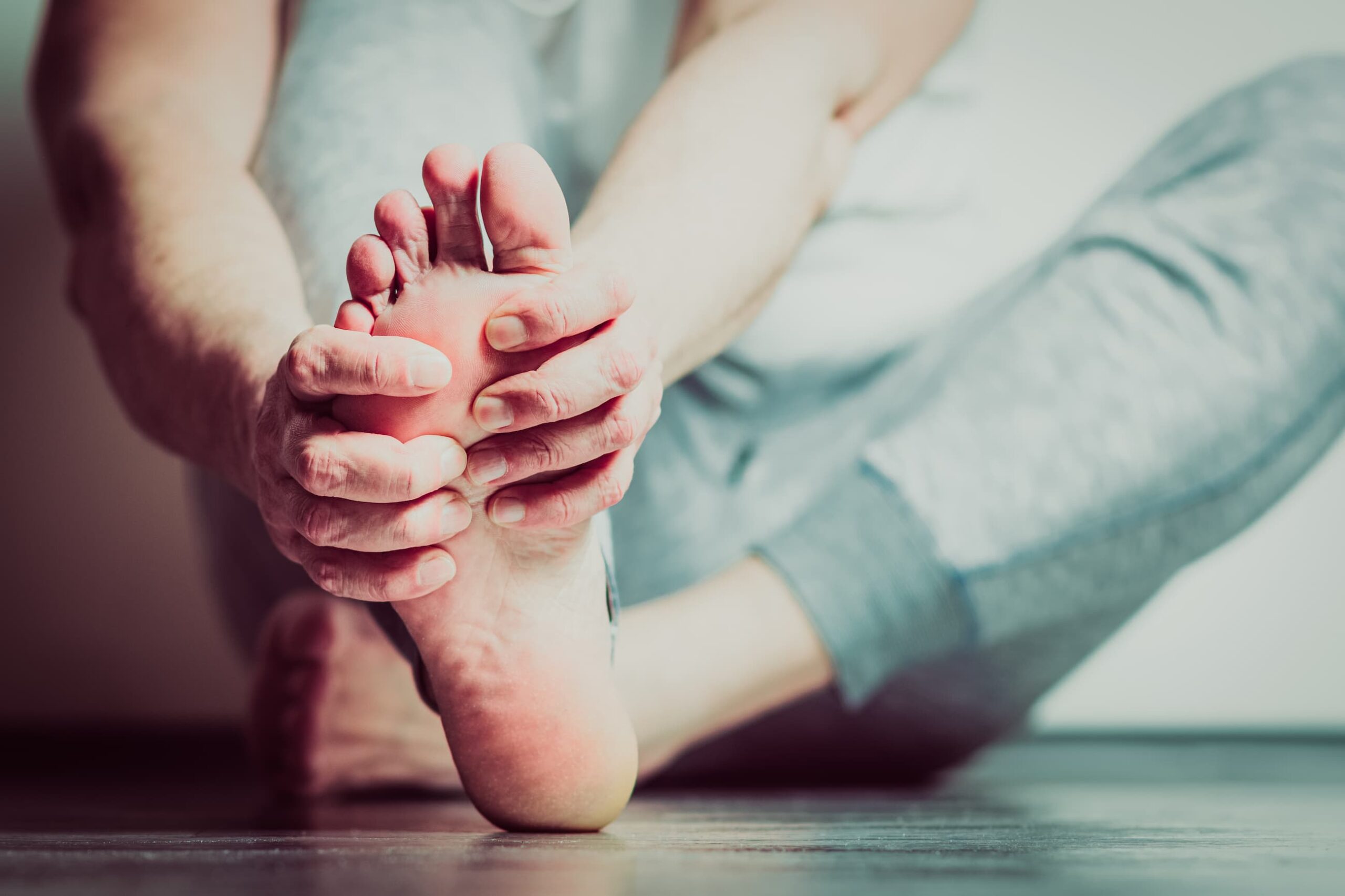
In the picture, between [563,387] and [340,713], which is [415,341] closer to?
[563,387]

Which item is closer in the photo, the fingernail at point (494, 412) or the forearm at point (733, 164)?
the fingernail at point (494, 412)

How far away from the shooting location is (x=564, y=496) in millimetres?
453

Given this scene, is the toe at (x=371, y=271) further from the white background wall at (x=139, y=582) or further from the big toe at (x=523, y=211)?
the white background wall at (x=139, y=582)

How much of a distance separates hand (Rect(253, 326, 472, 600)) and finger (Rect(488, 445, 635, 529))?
17mm

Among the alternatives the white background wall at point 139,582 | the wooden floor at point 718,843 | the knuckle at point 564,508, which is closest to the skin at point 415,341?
the knuckle at point 564,508

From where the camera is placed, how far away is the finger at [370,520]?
1.42ft

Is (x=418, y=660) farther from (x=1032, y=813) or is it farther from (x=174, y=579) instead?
(x=174, y=579)

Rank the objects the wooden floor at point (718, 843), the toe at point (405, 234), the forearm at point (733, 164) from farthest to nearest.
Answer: the forearm at point (733, 164), the toe at point (405, 234), the wooden floor at point (718, 843)

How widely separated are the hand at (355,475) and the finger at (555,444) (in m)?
0.01

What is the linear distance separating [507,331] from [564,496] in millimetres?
72

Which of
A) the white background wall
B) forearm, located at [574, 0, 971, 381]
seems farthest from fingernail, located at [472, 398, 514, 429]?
A: the white background wall

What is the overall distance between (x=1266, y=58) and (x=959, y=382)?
3.46 ft

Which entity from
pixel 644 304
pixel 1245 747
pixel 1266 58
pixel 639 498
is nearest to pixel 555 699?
pixel 644 304

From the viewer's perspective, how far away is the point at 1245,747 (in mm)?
1308
